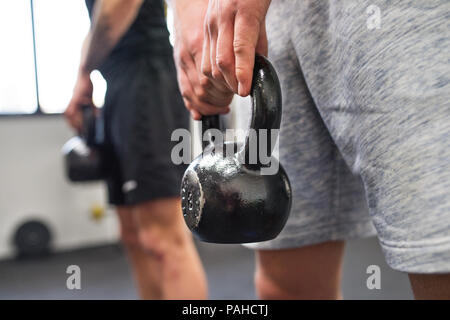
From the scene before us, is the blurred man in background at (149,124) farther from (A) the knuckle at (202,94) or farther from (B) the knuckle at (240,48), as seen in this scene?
(B) the knuckle at (240,48)

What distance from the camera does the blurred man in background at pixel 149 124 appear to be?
1.05 m

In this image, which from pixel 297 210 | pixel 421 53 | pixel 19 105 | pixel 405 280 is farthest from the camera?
pixel 19 105

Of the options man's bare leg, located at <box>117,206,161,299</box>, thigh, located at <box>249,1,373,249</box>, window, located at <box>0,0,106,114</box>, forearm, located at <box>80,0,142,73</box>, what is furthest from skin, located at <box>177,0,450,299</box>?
window, located at <box>0,0,106,114</box>

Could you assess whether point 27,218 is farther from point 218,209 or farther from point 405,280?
point 218,209

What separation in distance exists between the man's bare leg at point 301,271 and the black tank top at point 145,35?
2.05 feet

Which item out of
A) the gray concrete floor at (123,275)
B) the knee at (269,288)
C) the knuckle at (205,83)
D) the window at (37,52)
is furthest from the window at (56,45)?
the knuckle at (205,83)

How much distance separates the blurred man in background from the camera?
1.05 metres

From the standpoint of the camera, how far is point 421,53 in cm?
38

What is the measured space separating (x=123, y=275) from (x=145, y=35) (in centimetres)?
154

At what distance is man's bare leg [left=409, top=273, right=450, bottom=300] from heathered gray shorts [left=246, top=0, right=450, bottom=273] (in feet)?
0.06

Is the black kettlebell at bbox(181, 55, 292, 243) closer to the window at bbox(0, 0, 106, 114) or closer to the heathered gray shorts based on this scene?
the heathered gray shorts

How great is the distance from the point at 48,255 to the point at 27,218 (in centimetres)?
25

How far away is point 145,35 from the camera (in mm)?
1081

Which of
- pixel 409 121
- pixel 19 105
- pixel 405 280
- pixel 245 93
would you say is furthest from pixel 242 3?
→ pixel 19 105
